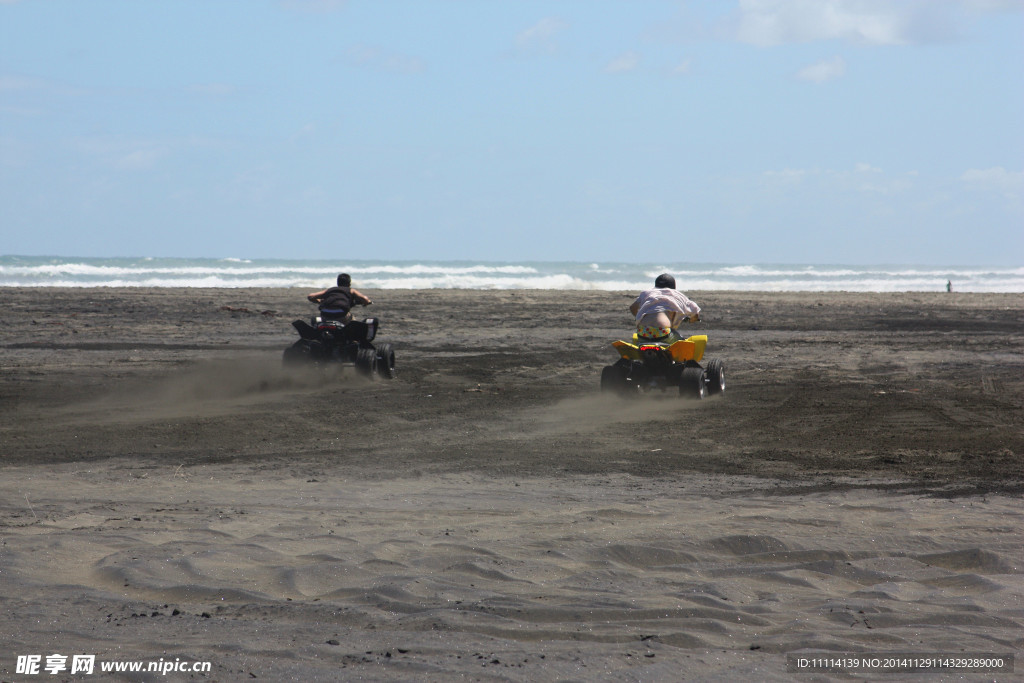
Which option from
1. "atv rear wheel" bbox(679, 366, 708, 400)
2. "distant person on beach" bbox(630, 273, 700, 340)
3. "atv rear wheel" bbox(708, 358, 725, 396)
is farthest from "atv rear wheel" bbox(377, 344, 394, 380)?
"atv rear wheel" bbox(708, 358, 725, 396)

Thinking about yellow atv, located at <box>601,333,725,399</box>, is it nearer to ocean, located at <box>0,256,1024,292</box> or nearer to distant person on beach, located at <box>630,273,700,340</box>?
distant person on beach, located at <box>630,273,700,340</box>

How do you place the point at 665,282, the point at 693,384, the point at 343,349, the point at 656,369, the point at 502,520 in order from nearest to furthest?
the point at 502,520
the point at 693,384
the point at 656,369
the point at 665,282
the point at 343,349

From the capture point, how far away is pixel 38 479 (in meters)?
6.70

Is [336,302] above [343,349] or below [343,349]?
above

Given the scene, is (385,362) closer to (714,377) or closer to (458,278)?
(714,377)

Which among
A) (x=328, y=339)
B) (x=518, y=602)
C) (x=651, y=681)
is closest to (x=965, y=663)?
(x=651, y=681)

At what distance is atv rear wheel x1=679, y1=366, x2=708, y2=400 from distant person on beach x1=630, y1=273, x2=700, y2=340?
0.54 meters

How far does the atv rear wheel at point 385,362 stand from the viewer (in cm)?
Result: 1241

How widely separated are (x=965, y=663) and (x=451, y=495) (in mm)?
3626

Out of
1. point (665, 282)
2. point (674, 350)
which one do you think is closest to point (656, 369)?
point (674, 350)

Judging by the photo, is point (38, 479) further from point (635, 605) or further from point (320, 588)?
point (635, 605)

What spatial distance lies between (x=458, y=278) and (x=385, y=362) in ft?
154

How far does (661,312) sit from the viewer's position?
10859 millimetres

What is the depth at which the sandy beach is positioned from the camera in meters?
3.68
